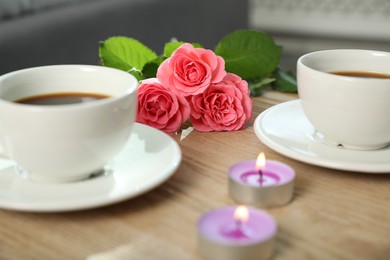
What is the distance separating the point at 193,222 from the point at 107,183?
112 millimetres

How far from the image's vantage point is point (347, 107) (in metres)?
0.77

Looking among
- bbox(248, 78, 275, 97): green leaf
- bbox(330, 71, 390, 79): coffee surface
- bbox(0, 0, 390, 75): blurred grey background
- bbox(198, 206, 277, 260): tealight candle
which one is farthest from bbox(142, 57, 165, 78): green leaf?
bbox(0, 0, 390, 75): blurred grey background

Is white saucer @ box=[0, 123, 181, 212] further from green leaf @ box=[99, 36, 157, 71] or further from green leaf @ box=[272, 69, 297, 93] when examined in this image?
green leaf @ box=[272, 69, 297, 93]

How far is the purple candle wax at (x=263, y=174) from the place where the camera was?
2.31 ft

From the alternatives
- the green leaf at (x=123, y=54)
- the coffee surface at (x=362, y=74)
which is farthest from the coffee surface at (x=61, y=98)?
the coffee surface at (x=362, y=74)

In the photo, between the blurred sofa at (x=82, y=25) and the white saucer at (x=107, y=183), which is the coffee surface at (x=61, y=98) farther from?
the blurred sofa at (x=82, y=25)

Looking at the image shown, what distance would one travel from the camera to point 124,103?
688 millimetres

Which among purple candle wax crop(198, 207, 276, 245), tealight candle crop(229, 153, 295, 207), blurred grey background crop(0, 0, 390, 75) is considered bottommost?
blurred grey background crop(0, 0, 390, 75)

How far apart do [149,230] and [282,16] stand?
305 centimetres

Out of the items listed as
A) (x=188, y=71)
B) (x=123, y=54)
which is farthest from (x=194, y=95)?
(x=123, y=54)

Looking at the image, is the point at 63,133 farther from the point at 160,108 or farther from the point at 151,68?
the point at 151,68

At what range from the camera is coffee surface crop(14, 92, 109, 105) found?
756 millimetres

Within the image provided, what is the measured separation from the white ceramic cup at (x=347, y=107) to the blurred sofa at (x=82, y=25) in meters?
1.01

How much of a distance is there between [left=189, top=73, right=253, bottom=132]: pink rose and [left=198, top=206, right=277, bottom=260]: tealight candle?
31 cm
